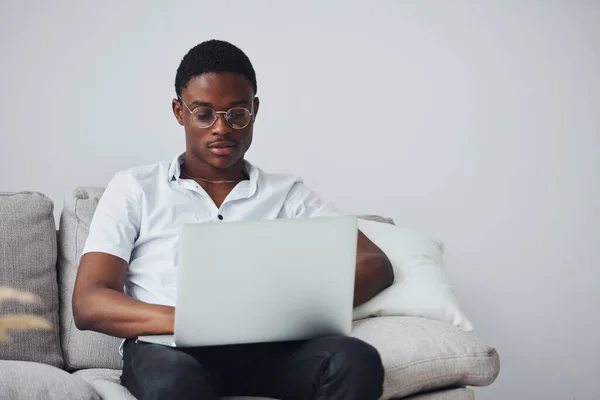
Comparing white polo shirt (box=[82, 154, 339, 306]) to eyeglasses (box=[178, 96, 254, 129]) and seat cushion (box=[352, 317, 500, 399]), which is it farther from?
seat cushion (box=[352, 317, 500, 399])

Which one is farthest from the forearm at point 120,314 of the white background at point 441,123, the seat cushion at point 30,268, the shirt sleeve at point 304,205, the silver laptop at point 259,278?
the white background at point 441,123

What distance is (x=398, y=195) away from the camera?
3.24 metres

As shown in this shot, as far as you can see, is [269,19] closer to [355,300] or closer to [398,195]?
[398,195]

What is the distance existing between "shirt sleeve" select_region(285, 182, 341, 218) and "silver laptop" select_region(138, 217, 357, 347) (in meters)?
0.60

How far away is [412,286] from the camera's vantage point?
7.55ft

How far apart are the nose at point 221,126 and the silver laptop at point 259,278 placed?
0.56m

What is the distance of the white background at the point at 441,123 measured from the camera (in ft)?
9.46

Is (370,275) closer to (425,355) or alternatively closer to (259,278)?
(425,355)

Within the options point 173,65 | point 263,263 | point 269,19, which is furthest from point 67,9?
point 263,263

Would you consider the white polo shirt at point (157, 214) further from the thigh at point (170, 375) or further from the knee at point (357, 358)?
the knee at point (357, 358)

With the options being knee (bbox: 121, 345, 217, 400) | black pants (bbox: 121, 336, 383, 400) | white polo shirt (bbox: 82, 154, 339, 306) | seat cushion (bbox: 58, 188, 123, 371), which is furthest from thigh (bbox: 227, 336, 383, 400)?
seat cushion (bbox: 58, 188, 123, 371)

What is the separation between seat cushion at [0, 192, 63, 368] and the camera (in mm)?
2172

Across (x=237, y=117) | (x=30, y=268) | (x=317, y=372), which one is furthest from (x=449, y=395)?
(x=30, y=268)

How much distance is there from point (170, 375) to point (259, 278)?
245 millimetres
